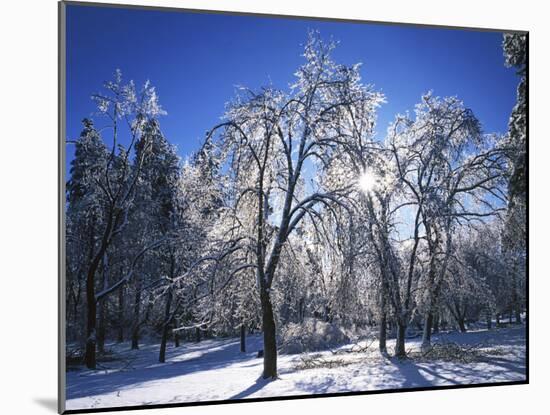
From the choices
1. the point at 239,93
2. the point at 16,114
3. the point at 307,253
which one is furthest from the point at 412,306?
the point at 16,114

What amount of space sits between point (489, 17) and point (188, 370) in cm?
398

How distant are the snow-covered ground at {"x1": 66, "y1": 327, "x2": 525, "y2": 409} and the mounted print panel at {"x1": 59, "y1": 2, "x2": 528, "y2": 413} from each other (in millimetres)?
14

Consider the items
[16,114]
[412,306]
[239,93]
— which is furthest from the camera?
[412,306]

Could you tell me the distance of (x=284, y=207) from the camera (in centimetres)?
517

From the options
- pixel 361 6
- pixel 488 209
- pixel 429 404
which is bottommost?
pixel 429 404

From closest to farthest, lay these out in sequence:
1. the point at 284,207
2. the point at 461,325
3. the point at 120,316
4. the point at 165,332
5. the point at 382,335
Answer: the point at 120,316 < the point at 165,332 < the point at 284,207 < the point at 382,335 < the point at 461,325

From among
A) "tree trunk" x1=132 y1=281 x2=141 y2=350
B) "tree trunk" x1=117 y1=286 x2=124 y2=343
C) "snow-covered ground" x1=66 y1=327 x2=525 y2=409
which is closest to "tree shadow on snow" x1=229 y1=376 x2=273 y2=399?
"snow-covered ground" x1=66 y1=327 x2=525 y2=409

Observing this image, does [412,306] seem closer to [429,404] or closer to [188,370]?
[429,404]

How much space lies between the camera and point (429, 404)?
16.7ft

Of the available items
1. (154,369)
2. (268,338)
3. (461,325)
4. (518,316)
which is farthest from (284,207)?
(518,316)

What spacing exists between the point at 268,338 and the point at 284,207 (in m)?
1.05

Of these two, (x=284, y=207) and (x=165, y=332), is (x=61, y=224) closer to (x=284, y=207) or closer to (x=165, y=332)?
(x=165, y=332)

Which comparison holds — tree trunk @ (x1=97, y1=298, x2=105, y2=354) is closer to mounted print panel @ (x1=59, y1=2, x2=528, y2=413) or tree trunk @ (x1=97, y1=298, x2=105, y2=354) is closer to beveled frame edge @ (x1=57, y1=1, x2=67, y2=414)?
mounted print panel @ (x1=59, y1=2, x2=528, y2=413)

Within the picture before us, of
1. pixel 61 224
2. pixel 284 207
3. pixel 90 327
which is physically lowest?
pixel 90 327
